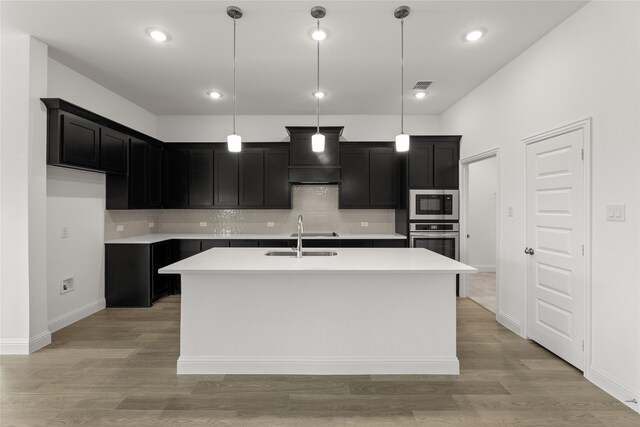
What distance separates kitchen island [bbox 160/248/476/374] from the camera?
2.77 meters

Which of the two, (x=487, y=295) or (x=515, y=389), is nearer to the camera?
(x=515, y=389)

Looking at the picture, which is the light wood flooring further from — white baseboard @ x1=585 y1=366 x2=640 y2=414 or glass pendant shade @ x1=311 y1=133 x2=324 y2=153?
glass pendant shade @ x1=311 y1=133 x2=324 y2=153

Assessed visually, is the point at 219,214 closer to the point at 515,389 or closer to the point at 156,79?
the point at 156,79

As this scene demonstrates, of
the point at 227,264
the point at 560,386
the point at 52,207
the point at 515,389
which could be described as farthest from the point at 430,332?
the point at 52,207

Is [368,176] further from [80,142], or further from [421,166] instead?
[80,142]

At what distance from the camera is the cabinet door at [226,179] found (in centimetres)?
551

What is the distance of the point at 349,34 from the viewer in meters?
3.11

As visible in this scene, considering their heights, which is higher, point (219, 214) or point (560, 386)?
point (219, 214)

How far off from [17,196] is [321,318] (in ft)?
10.1

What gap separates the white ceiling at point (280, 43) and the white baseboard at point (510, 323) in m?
2.89

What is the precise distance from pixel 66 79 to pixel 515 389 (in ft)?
17.7

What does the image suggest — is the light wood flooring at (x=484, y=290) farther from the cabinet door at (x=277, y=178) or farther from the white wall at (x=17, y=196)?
the white wall at (x=17, y=196)

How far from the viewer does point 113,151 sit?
13.7 feet

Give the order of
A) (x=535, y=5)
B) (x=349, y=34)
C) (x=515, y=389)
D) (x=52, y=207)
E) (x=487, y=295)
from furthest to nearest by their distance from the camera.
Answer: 1. (x=487, y=295)
2. (x=52, y=207)
3. (x=349, y=34)
4. (x=535, y=5)
5. (x=515, y=389)
